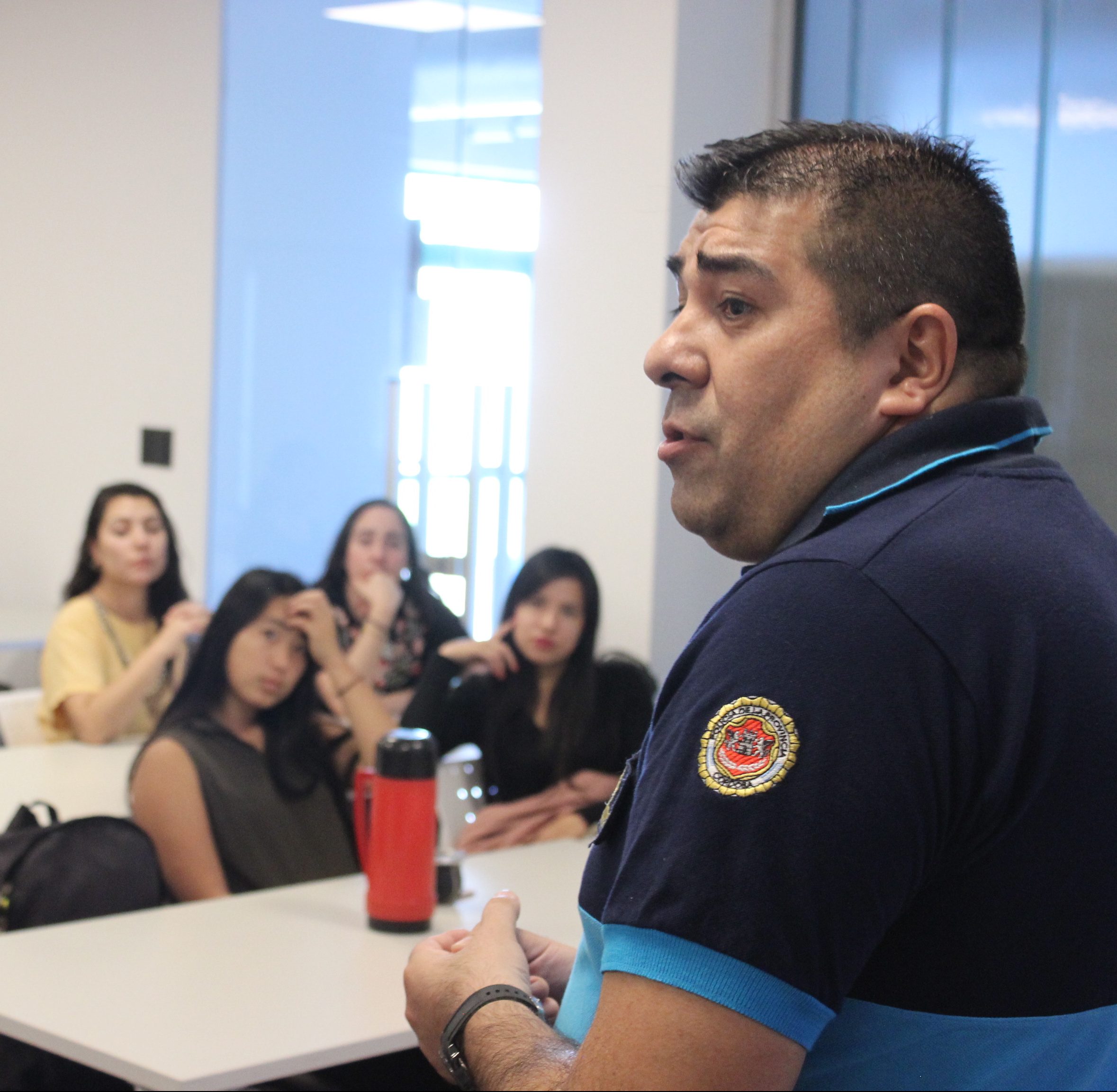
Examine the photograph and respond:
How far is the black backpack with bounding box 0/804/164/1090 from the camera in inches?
78.2

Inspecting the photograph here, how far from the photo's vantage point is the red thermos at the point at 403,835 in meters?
2.05

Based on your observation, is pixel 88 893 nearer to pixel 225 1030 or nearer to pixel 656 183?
pixel 225 1030

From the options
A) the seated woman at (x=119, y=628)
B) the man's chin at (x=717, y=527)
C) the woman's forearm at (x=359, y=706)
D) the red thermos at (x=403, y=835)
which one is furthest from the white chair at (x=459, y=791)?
the man's chin at (x=717, y=527)

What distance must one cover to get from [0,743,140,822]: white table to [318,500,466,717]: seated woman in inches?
37.1

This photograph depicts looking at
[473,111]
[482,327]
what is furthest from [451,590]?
[473,111]

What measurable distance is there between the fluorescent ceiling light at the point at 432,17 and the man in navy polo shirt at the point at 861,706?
351cm

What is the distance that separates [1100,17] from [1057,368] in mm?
679

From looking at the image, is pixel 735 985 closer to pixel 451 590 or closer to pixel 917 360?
pixel 917 360

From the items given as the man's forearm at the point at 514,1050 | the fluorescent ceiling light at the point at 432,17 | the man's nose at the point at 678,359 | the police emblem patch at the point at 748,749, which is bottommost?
the man's forearm at the point at 514,1050

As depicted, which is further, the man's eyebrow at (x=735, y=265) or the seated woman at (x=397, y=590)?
the seated woman at (x=397, y=590)

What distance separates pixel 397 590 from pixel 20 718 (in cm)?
111

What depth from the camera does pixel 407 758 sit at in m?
2.06

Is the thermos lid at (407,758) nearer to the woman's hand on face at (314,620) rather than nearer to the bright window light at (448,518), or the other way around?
the woman's hand on face at (314,620)

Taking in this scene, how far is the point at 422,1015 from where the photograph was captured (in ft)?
3.26
